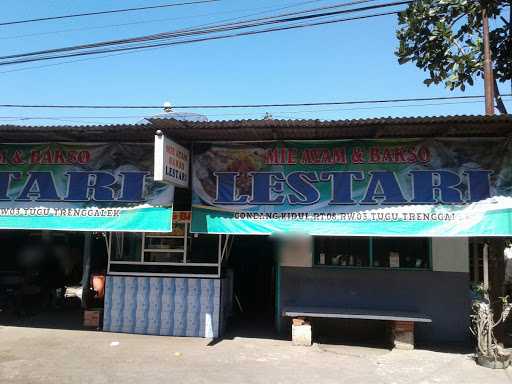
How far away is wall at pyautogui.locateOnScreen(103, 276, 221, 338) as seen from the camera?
953cm

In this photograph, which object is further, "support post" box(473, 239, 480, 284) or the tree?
"support post" box(473, 239, 480, 284)

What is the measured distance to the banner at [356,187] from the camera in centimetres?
813

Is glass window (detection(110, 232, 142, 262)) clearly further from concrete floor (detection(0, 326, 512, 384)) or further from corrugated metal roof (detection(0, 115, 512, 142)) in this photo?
corrugated metal roof (detection(0, 115, 512, 142))

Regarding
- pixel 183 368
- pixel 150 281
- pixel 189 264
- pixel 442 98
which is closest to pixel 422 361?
pixel 183 368

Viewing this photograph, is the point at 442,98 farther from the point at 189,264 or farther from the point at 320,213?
the point at 189,264

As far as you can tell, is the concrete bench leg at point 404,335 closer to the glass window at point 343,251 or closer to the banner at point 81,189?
the glass window at point 343,251

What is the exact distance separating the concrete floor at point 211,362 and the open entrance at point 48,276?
204 cm

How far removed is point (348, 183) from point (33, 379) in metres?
5.82

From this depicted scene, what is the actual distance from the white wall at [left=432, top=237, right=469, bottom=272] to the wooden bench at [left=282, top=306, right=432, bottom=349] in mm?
1117

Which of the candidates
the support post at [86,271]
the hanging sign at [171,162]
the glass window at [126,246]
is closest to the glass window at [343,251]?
the hanging sign at [171,162]

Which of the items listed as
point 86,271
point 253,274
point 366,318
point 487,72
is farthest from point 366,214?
point 86,271

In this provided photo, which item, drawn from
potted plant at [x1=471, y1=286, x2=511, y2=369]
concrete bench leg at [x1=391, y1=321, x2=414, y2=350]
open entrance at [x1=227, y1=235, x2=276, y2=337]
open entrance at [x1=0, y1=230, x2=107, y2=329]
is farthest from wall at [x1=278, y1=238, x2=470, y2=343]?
open entrance at [x1=0, y1=230, x2=107, y2=329]

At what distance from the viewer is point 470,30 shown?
10750 millimetres

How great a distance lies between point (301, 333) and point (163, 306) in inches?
111
